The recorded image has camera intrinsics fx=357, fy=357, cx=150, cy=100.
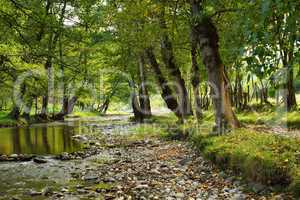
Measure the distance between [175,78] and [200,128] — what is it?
8.16m

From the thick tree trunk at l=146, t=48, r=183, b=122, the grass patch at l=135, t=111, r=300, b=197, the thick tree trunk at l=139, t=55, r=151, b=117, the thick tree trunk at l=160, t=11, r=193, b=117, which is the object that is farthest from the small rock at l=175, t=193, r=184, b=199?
the thick tree trunk at l=139, t=55, r=151, b=117

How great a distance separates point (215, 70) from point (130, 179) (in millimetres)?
6489

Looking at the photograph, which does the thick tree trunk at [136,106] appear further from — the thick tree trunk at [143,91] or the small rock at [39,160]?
the small rock at [39,160]

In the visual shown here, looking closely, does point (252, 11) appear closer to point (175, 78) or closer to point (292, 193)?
point (292, 193)

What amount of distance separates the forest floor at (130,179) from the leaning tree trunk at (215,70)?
1950 mm

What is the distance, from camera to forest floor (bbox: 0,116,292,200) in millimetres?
8805

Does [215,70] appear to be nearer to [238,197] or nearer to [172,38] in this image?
[172,38]

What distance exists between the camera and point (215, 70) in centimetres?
1508

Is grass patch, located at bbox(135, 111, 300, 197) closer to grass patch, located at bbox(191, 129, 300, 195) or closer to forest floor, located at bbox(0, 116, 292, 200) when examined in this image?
grass patch, located at bbox(191, 129, 300, 195)

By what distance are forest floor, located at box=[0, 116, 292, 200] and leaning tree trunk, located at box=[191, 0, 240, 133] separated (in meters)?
1.95

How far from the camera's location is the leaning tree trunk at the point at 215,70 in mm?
14852

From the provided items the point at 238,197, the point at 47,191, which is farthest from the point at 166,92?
the point at 238,197

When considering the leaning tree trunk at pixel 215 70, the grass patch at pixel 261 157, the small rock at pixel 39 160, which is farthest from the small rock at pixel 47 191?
the leaning tree trunk at pixel 215 70

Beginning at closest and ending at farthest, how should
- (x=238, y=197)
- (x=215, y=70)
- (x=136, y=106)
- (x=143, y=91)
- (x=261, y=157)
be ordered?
(x=238, y=197) → (x=261, y=157) → (x=215, y=70) → (x=143, y=91) → (x=136, y=106)
